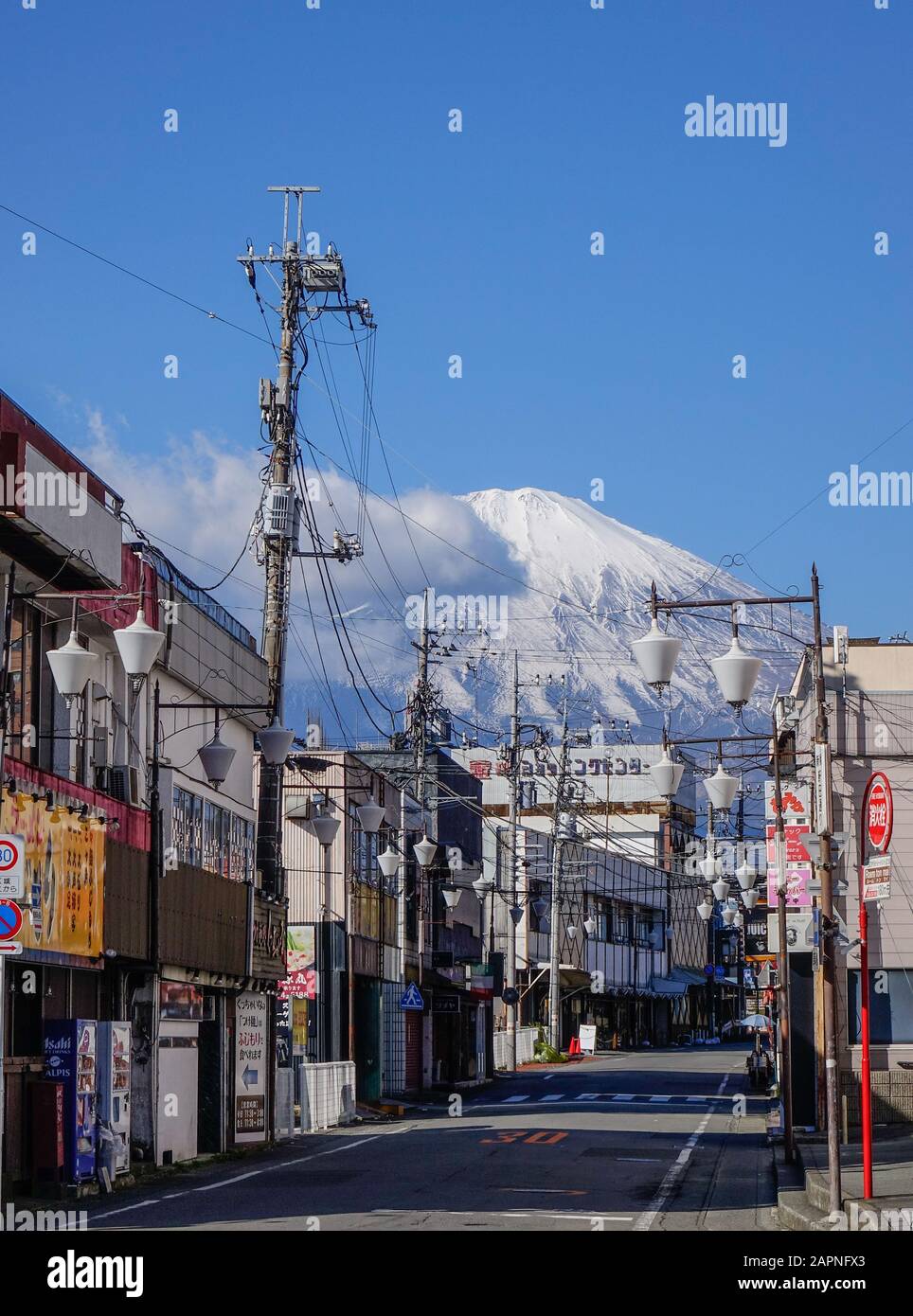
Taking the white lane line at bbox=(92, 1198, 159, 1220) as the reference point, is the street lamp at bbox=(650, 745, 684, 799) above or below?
above

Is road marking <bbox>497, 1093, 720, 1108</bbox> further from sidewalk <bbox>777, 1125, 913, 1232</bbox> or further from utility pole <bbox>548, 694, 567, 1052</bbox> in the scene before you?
utility pole <bbox>548, 694, 567, 1052</bbox>

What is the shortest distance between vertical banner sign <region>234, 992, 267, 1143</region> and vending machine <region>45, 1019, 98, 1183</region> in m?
10.1

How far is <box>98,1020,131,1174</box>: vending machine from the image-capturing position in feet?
81.8

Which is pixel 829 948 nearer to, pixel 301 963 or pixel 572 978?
pixel 301 963

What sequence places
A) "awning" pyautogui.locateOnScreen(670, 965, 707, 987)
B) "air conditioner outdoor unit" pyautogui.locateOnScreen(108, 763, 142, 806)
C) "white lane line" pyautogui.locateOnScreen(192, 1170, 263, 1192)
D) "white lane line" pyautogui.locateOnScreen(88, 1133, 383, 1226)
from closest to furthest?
"white lane line" pyautogui.locateOnScreen(88, 1133, 383, 1226)
"white lane line" pyautogui.locateOnScreen(192, 1170, 263, 1192)
"air conditioner outdoor unit" pyautogui.locateOnScreen(108, 763, 142, 806)
"awning" pyautogui.locateOnScreen(670, 965, 707, 987)

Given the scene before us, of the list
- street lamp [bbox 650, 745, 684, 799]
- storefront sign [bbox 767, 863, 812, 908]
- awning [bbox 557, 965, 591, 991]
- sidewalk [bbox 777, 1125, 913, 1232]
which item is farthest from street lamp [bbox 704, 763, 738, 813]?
awning [bbox 557, 965, 591, 991]

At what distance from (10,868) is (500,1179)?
9586 mm

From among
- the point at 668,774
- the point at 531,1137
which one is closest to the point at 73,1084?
the point at 668,774

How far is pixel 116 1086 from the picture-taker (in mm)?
25391

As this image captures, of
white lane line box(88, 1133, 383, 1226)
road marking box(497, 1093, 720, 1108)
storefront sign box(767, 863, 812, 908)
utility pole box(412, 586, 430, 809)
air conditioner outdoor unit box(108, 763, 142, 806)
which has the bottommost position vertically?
road marking box(497, 1093, 720, 1108)

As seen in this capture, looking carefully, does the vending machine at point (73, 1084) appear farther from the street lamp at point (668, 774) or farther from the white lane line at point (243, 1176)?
the street lamp at point (668, 774)

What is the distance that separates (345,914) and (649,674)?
Answer: 111ft

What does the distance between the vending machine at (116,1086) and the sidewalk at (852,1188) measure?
9.18m
